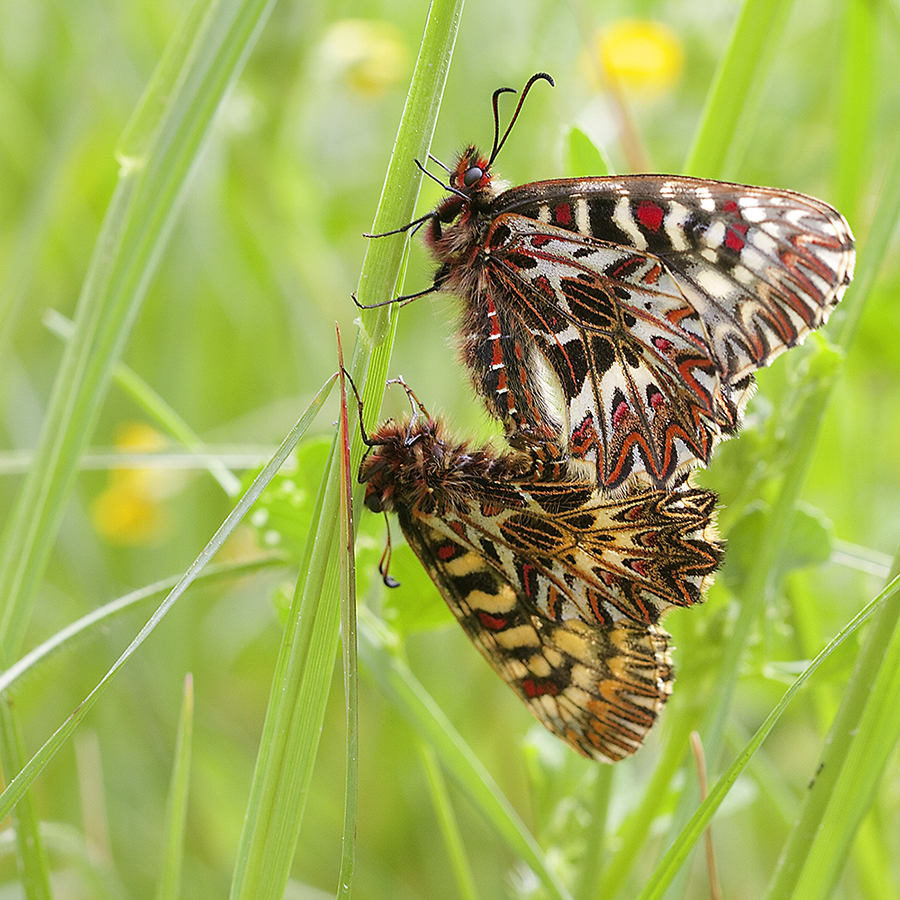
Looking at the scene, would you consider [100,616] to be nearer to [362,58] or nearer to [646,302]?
[646,302]

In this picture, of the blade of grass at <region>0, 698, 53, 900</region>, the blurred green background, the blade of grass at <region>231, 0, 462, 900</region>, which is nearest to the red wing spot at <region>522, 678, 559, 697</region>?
the blurred green background

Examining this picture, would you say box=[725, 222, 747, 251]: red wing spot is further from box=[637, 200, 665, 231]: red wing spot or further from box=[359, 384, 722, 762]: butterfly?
box=[359, 384, 722, 762]: butterfly

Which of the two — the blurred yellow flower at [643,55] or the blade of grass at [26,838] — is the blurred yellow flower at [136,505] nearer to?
the blade of grass at [26,838]

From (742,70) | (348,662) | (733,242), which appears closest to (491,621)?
(348,662)

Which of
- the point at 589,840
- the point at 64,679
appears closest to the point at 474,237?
the point at 589,840

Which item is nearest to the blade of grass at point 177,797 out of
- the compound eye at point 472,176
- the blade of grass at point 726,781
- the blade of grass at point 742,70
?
the blade of grass at point 726,781
